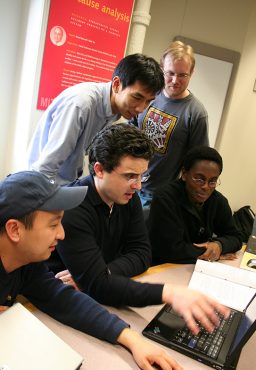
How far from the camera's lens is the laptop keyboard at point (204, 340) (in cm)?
107

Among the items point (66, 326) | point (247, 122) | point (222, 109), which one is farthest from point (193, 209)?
point (247, 122)

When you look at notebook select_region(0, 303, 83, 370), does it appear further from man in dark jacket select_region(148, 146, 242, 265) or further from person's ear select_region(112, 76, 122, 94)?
person's ear select_region(112, 76, 122, 94)

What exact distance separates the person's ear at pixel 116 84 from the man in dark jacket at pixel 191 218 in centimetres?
54

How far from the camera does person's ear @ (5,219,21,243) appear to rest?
0.97 metres

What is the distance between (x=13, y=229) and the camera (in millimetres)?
988

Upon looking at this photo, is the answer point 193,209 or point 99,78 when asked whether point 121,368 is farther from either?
point 99,78

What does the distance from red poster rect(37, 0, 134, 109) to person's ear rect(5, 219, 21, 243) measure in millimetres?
1469

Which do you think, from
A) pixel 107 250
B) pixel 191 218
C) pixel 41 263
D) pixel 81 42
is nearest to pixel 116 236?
pixel 107 250

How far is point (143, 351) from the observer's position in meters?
0.98

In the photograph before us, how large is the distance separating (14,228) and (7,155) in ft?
5.33

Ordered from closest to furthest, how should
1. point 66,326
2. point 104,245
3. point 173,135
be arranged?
point 66,326, point 104,245, point 173,135

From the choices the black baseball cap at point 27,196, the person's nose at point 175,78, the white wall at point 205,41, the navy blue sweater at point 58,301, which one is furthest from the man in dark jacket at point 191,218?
the white wall at point 205,41

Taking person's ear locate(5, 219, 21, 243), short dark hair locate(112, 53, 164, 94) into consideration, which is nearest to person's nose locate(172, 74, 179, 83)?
short dark hair locate(112, 53, 164, 94)

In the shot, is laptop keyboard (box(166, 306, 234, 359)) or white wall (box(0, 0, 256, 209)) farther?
white wall (box(0, 0, 256, 209))
